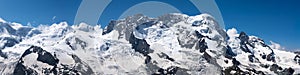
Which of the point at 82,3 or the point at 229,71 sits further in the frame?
the point at 229,71

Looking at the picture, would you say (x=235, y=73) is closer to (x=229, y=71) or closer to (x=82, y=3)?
(x=229, y=71)

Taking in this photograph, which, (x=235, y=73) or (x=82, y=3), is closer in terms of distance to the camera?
(x=82, y=3)

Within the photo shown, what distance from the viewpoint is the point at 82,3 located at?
Result: 221ft

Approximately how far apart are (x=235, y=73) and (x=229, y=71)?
386 centimetres

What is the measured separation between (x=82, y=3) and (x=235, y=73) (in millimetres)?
43862

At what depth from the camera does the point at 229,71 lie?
A: 341 feet

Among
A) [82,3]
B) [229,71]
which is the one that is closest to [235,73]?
[229,71]

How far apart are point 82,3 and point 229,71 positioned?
1826 inches

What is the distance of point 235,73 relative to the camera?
10000cm
